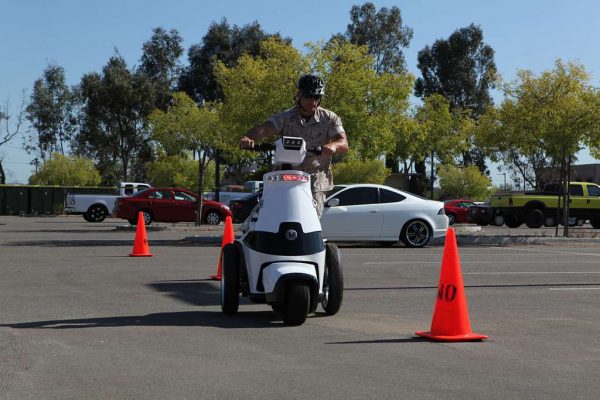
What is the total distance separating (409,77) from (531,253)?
1295 cm

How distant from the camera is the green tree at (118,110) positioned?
2453 inches

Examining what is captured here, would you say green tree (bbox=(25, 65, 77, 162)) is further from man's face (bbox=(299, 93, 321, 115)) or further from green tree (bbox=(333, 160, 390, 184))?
man's face (bbox=(299, 93, 321, 115))

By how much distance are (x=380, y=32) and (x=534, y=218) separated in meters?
34.4

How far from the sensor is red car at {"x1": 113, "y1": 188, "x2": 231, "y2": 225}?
3183 cm

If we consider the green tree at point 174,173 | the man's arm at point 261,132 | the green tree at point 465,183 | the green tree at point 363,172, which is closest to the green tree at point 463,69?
the green tree at point 465,183

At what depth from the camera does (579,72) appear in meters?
27.3

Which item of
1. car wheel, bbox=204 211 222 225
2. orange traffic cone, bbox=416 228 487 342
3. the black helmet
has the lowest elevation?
orange traffic cone, bbox=416 228 487 342

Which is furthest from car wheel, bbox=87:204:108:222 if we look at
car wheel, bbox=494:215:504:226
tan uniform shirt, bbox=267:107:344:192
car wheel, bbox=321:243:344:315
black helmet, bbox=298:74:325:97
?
car wheel, bbox=321:243:344:315

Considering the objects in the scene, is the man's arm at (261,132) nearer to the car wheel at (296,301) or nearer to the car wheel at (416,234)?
the car wheel at (296,301)

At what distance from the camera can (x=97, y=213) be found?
38906mm

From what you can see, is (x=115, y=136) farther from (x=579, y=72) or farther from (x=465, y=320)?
(x=465, y=320)

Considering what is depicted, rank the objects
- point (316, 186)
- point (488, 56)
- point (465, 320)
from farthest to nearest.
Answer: point (488, 56), point (316, 186), point (465, 320)

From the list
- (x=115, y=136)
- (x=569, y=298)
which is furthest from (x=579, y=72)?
(x=115, y=136)

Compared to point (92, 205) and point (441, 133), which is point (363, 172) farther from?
point (92, 205)
